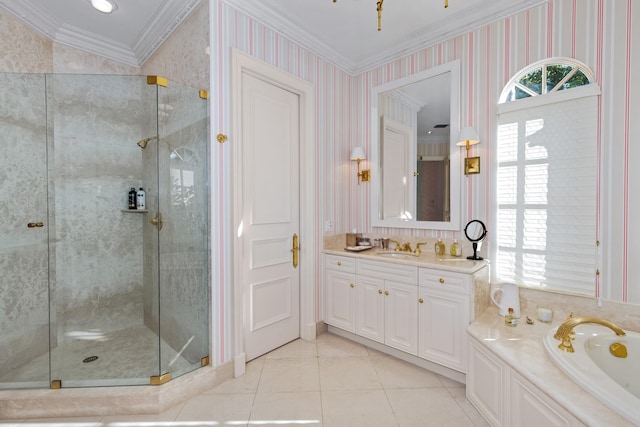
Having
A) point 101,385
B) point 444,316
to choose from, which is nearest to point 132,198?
point 101,385

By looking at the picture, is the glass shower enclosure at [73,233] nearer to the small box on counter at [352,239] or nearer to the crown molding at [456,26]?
the small box on counter at [352,239]

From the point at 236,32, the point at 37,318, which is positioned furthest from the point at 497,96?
the point at 37,318

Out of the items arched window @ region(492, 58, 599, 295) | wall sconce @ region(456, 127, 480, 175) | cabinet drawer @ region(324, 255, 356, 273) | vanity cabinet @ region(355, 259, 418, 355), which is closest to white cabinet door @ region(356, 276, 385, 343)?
vanity cabinet @ region(355, 259, 418, 355)

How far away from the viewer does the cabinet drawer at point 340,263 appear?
110 inches

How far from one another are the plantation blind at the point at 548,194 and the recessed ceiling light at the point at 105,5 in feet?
11.0

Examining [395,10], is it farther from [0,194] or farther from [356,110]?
[0,194]

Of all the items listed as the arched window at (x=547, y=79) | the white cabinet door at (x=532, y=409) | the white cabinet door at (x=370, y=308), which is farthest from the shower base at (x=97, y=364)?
the arched window at (x=547, y=79)

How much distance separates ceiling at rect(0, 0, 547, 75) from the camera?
2367 mm

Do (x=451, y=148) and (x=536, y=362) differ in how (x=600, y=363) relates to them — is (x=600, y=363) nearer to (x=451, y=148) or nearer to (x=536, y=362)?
(x=536, y=362)

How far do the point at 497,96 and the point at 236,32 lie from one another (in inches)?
87.0

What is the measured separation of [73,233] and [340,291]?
2.54 meters

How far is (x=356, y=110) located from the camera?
11.1 feet

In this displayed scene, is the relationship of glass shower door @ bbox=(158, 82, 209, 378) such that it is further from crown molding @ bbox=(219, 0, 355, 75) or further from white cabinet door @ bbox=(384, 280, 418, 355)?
white cabinet door @ bbox=(384, 280, 418, 355)

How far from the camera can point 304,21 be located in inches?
103
